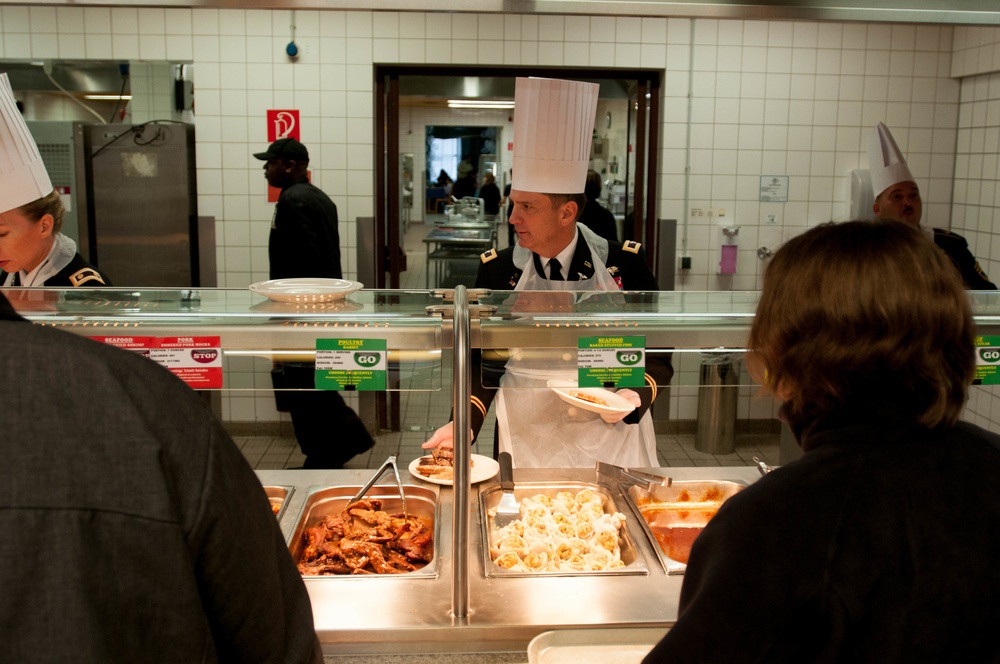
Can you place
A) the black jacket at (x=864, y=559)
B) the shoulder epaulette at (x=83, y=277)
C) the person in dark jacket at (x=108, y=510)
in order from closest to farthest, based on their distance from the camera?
1. the person in dark jacket at (x=108, y=510)
2. the black jacket at (x=864, y=559)
3. the shoulder epaulette at (x=83, y=277)

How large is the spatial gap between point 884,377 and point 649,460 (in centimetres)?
185

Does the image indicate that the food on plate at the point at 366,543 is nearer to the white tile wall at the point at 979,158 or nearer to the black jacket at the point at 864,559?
the black jacket at the point at 864,559

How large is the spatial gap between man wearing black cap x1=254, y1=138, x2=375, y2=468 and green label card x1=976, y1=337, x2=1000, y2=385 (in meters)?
3.26

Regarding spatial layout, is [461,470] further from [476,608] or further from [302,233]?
[302,233]

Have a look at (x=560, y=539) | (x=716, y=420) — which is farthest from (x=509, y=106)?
(x=560, y=539)

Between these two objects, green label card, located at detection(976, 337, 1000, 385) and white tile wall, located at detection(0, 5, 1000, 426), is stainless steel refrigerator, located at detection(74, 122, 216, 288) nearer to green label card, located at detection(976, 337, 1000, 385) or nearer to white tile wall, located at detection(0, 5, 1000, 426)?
white tile wall, located at detection(0, 5, 1000, 426)

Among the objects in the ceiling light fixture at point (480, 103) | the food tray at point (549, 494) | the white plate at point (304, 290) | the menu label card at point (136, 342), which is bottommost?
the food tray at point (549, 494)

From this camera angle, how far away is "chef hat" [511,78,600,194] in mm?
3023

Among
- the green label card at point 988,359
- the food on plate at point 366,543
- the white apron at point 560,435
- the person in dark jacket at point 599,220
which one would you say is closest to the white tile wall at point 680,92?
the person in dark jacket at point 599,220

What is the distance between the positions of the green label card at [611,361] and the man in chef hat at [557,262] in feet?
2.67

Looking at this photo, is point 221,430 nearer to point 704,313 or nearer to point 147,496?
point 147,496

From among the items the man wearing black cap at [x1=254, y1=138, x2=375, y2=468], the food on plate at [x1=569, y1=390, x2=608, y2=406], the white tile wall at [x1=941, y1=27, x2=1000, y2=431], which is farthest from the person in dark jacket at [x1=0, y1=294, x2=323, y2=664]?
the white tile wall at [x1=941, y1=27, x2=1000, y2=431]

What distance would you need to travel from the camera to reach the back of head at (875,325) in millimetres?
1083

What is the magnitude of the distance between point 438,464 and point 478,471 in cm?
12
